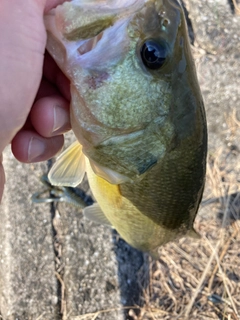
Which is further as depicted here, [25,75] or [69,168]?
[69,168]

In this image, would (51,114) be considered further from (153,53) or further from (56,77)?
(153,53)

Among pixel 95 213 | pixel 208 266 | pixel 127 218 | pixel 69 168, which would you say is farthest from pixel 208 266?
pixel 69 168

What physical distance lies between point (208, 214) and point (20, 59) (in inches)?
72.5

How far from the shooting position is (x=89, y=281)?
2.20m

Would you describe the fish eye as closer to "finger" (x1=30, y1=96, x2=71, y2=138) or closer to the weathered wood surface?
"finger" (x1=30, y1=96, x2=71, y2=138)

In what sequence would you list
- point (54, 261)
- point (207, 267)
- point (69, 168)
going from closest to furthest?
point (69, 168)
point (54, 261)
point (207, 267)

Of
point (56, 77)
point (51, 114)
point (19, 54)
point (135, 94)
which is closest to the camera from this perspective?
point (19, 54)

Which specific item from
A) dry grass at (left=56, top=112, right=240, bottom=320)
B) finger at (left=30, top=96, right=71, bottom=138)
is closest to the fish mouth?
finger at (left=30, top=96, right=71, bottom=138)

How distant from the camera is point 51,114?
1274 millimetres

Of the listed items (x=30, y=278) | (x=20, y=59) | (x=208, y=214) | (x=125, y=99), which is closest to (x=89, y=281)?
(x=30, y=278)

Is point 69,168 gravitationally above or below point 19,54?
below

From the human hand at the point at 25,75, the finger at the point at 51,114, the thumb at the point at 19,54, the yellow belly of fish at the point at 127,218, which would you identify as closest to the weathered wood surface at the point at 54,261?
the yellow belly of fish at the point at 127,218

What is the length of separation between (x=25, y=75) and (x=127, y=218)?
0.82 metres

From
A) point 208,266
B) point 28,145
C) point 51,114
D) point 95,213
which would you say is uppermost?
point 51,114
